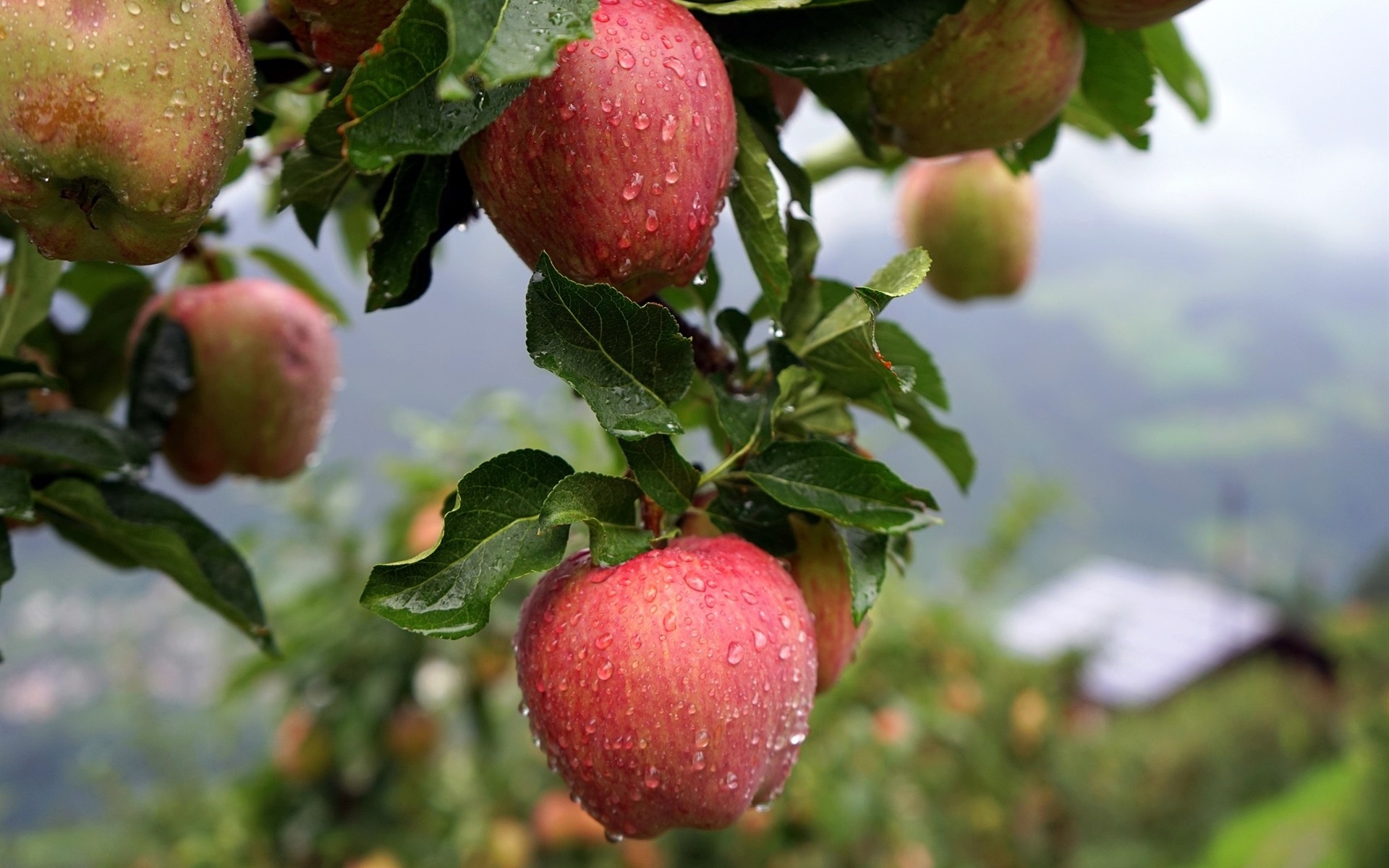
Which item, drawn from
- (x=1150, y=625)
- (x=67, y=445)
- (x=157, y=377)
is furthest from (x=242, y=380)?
(x=1150, y=625)

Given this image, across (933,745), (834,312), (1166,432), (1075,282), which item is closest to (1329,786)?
(933,745)

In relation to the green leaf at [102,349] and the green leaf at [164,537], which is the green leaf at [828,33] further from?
the green leaf at [102,349]

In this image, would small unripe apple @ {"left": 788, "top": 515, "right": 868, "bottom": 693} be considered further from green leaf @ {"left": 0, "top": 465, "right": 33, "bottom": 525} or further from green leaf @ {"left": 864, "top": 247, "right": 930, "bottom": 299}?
green leaf @ {"left": 0, "top": 465, "right": 33, "bottom": 525}

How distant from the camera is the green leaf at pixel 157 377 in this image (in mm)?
719

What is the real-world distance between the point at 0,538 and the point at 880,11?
0.50 m

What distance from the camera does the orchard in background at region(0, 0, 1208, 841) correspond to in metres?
0.40

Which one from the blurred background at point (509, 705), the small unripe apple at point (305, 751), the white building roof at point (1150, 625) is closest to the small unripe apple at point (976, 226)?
the blurred background at point (509, 705)

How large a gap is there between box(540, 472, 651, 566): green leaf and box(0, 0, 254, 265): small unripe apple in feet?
0.59

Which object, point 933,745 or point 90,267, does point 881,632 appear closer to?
point 933,745

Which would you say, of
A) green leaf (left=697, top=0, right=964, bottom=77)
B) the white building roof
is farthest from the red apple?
the white building roof

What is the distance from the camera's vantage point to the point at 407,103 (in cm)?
39

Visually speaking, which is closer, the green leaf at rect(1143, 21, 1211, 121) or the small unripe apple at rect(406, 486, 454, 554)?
the green leaf at rect(1143, 21, 1211, 121)

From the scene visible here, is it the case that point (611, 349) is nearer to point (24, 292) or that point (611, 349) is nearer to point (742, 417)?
point (742, 417)

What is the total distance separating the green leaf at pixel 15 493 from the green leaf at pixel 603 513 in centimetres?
28
